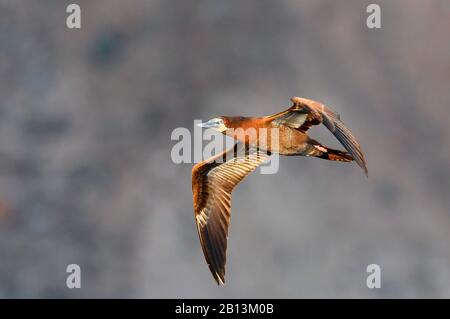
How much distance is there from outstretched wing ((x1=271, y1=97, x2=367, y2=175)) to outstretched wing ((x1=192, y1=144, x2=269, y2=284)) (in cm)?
219

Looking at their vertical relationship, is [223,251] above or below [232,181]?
below

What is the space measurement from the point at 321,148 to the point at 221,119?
2.01 meters

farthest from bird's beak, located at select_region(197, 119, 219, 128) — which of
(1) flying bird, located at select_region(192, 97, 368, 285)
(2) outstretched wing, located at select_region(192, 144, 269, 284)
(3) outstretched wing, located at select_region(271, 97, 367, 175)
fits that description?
(2) outstretched wing, located at select_region(192, 144, 269, 284)

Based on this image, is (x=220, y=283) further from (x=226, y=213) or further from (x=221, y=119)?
(x=221, y=119)

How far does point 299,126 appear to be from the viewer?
16.6 metres

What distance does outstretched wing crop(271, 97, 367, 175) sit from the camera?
14.1 meters

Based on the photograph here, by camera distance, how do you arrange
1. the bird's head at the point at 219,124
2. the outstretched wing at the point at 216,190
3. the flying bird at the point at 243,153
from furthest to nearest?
the outstretched wing at the point at 216,190 → the bird's head at the point at 219,124 → the flying bird at the point at 243,153

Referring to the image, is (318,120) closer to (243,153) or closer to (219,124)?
(219,124)

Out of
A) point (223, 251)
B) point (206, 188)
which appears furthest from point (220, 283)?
point (206, 188)

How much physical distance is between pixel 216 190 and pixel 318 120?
3357 millimetres

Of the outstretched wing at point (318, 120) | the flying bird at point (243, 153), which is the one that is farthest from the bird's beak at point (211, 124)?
the outstretched wing at point (318, 120)

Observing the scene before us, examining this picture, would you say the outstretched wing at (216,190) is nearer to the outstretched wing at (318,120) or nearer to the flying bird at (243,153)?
the flying bird at (243,153)

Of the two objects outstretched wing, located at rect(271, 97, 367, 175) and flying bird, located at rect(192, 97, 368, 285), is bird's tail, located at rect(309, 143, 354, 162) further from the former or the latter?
outstretched wing, located at rect(271, 97, 367, 175)

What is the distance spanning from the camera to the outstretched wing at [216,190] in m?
18.1
